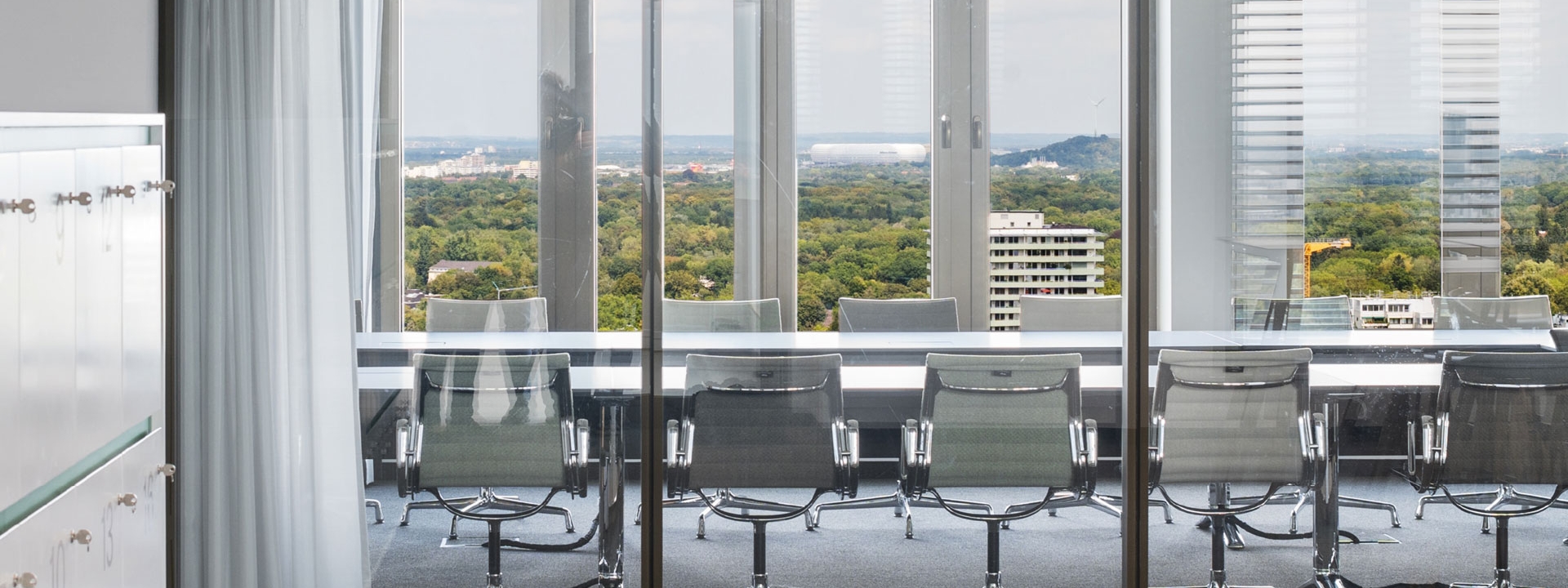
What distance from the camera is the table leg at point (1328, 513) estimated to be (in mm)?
3502

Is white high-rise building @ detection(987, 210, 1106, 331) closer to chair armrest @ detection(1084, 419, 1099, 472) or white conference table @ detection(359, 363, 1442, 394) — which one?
white conference table @ detection(359, 363, 1442, 394)

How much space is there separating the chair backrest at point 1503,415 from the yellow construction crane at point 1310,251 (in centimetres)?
46

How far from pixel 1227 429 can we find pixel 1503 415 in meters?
0.84

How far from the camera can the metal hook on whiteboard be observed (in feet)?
5.92

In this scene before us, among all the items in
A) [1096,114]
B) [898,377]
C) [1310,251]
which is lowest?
[898,377]

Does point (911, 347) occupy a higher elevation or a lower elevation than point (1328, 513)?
higher

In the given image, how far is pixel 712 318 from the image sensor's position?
3.45 metres

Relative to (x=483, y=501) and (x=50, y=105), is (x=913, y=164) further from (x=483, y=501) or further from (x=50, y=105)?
(x=50, y=105)

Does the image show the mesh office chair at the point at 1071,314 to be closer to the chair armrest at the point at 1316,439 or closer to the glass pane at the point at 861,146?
the glass pane at the point at 861,146

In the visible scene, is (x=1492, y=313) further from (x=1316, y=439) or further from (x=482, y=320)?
(x=482, y=320)

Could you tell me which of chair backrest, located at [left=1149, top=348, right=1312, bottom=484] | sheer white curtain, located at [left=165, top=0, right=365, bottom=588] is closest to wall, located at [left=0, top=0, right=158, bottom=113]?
sheer white curtain, located at [left=165, top=0, right=365, bottom=588]

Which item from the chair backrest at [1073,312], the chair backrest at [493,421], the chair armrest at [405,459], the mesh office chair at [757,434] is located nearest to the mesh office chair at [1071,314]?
the chair backrest at [1073,312]

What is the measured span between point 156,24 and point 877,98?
204 cm

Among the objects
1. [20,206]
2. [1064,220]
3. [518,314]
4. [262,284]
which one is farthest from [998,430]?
[20,206]
